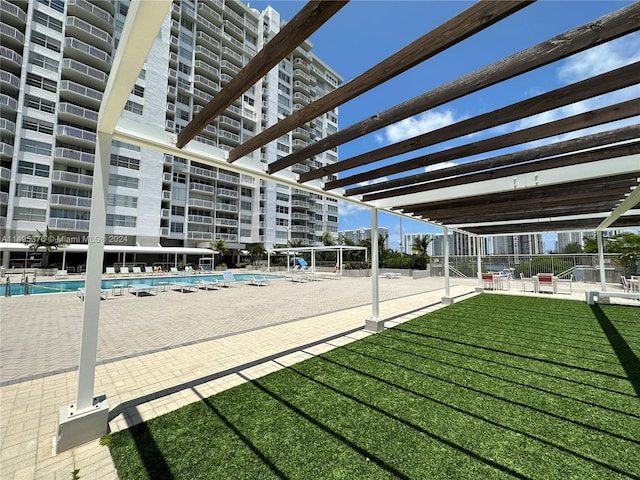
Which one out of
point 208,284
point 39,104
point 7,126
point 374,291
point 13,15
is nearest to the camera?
point 374,291

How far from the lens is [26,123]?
1156 inches

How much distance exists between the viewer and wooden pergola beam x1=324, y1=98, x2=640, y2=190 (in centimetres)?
295

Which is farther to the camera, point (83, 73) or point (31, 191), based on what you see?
point (83, 73)

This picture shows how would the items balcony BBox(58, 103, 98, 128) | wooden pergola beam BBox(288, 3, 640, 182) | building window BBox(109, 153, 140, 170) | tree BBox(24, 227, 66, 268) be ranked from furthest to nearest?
building window BBox(109, 153, 140, 170), balcony BBox(58, 103, 98, 128), tree BBox(24, 227, 66, 268), wooden pergola beam BBox(288, 3, 640, 182)

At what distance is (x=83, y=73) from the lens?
32312 mm

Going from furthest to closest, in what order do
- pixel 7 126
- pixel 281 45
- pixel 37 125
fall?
pixel 37 125 → pixel 7 126 → pixel 281 45

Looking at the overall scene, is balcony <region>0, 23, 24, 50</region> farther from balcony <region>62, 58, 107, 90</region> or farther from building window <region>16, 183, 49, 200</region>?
building window <region>16, 183, 49, 200</region>

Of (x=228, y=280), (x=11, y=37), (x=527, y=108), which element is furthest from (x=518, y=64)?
(x=11, y=37)

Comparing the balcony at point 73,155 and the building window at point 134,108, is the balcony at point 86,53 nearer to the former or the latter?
the building window at point 134,108

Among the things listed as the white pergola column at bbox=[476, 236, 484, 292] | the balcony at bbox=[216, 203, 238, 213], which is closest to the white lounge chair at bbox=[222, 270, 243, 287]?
the white pergola column at bbox=[476, 236, 484, 292]

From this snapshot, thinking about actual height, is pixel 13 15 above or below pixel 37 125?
above

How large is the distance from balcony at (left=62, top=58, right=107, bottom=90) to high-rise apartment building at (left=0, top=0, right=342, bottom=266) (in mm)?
114

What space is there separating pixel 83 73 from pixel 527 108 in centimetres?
4450

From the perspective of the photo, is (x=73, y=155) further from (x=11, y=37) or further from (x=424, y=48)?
(x=424, y=48)
